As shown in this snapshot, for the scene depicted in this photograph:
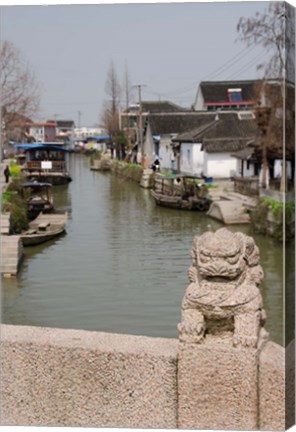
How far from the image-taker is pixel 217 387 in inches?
102

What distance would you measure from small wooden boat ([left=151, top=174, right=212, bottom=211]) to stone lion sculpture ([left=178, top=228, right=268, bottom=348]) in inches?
317

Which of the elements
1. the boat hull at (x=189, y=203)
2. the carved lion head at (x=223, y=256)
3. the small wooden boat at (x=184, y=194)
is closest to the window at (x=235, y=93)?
the small wooden boat at (x=184, y=194)

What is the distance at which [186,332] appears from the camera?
2.59 meters

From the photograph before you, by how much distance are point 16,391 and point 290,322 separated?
4.00ft

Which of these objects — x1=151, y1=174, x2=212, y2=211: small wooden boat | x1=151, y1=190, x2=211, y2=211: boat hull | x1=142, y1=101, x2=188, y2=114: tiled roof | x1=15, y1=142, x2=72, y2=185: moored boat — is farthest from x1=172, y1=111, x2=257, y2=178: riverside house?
x1=15, y1=142, x2=72, y2=185: moored boat

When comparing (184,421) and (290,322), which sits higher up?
(290,322)

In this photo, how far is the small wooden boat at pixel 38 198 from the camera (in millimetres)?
8211

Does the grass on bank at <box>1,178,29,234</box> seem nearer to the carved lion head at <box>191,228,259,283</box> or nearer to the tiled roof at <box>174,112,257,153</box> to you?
the tiled roof at <box>174,112,257,153</box>

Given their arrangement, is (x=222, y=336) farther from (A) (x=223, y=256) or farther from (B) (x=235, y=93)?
(B) (x=235, y=93)

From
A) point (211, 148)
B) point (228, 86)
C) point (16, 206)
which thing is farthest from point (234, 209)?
point (211, 148)

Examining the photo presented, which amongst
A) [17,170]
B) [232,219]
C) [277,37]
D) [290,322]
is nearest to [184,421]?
[290,322]

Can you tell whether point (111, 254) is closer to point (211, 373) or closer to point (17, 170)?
point (17, 170)

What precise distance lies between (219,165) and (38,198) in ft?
22.3

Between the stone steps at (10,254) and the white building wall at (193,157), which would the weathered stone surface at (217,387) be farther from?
the white building wall at (193,157)
